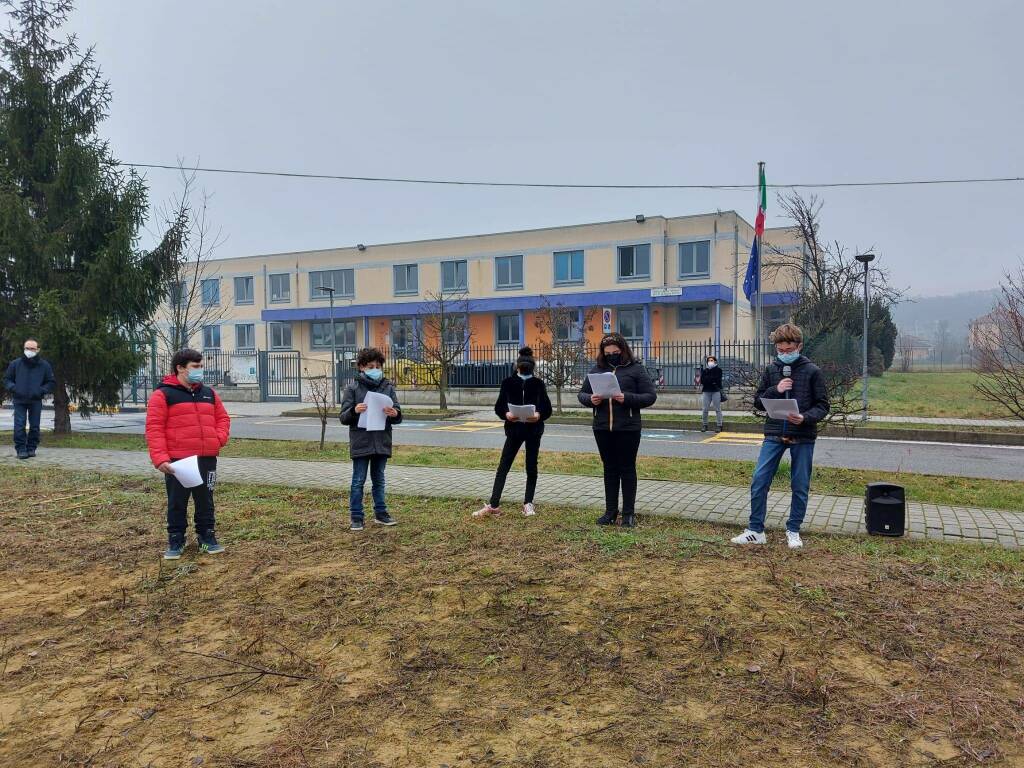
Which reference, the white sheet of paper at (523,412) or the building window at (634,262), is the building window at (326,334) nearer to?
the building window at (634,262)

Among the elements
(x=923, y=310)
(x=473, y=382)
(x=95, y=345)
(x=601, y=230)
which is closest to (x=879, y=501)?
(x=95, y=345)

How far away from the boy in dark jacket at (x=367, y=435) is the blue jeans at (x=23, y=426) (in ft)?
26.6

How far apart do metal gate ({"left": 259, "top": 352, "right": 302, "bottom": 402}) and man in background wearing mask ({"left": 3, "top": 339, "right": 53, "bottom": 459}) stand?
729 inches

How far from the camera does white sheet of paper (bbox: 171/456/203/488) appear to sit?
5.37 metres

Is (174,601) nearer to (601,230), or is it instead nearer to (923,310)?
(601,230)

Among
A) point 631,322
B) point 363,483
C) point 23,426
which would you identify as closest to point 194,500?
point 363,483

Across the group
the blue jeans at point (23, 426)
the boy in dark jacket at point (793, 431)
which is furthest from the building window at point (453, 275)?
the boy in dark jacket at point (793, 431)

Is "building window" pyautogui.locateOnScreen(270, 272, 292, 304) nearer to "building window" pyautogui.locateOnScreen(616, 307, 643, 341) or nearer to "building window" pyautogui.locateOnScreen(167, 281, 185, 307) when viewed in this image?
"building window" pyautogui.locateOnScreen(616, 307, 643, 341)

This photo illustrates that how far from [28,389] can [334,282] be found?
35631 millimetres

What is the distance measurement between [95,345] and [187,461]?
1066 centimetres

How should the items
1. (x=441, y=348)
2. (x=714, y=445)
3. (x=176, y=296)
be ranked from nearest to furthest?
(x=714, y=445), (x=176, y=296), (x=441, y=348)

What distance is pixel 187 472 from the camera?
5387mm

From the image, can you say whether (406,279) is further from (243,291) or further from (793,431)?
(793,431)

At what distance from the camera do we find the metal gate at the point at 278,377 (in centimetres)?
3052
